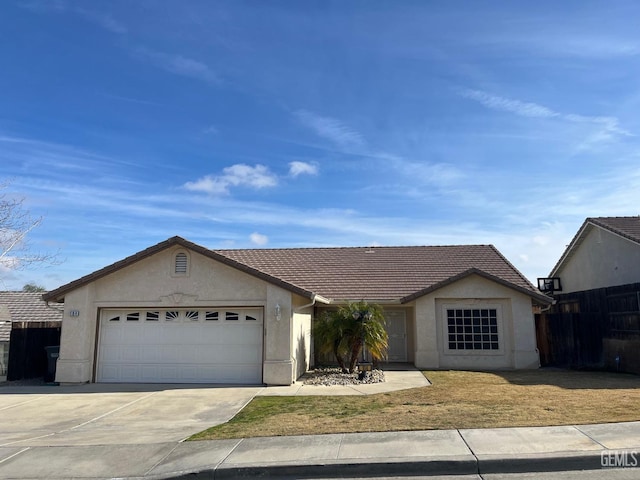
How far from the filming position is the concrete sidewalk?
5.91m

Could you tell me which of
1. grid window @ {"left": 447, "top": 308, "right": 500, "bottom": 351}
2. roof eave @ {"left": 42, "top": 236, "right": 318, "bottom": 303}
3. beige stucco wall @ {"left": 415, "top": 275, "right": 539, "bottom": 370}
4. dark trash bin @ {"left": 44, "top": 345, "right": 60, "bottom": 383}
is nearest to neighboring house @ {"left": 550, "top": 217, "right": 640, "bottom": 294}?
beige stucco wall @ {"left": 415, "top": 275, "right": 539, "bottom": 370}

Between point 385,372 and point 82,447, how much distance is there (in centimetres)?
1043

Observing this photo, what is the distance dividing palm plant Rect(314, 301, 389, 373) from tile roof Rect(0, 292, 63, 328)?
441 inches

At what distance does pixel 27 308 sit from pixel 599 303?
73.2 feet

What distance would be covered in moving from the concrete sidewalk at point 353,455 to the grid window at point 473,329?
32.4 ft

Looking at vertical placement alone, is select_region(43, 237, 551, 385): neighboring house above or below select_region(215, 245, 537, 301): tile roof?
below

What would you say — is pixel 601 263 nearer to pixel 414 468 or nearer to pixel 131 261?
pixel 414 468

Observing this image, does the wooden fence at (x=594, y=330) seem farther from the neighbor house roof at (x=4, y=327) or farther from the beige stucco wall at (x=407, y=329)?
the neighbor house roof at (x=4, y=327)

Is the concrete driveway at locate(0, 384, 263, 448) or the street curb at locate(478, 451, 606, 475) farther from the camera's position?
the concrete driveway at locate(0, 384, 263, 448)

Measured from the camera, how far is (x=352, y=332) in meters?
14.7

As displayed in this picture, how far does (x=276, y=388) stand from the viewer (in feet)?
42.1

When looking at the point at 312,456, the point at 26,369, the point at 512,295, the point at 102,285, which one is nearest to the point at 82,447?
the point at 312,456

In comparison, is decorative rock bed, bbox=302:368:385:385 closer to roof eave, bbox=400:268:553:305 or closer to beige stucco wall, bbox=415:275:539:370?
beige stucco wall, bbox=415:275:539:370

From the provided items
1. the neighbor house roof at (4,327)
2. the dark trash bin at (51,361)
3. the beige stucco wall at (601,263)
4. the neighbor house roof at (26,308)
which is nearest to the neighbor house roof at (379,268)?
the beige stucco wall at (601,263)
